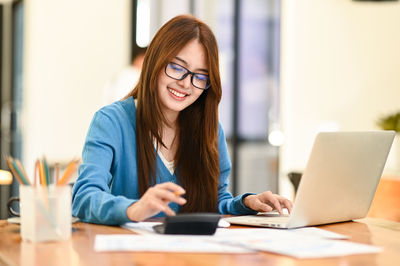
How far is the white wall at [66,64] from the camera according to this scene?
550cm

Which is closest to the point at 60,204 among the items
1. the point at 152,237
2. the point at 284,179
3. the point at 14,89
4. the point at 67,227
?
the point at 67,227

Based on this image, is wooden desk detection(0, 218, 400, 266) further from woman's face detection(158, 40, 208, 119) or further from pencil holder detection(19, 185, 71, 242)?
woman's face detection(158, 40, 208, 119)

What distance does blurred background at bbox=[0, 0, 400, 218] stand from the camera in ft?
17.3

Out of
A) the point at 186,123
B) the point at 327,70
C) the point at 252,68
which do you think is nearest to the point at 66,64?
the point at 252,68

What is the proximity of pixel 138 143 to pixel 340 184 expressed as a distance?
23.3 inches

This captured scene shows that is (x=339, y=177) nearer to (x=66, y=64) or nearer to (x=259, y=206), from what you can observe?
(x=259, y=206)

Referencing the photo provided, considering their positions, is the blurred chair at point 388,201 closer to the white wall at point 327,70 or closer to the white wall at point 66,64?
the white wall at point 327,70

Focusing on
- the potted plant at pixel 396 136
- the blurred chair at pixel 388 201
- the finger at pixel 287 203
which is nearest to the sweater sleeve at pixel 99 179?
the finger at pixel 287 203

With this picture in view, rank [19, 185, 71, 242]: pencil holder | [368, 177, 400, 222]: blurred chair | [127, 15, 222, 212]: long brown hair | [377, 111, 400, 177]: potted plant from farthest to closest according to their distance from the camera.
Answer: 1. [377, 111, 400, 177]: potted plant
2. [368, 177, 400, 222]: blurred chair
3. [127, 15, 222, 212]: long brown hair
4. [19, 185, 71, 242]: pencil holder

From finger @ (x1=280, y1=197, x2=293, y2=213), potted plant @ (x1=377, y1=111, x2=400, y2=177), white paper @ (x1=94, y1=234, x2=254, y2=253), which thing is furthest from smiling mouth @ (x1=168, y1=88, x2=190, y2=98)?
potted plant @ (x1=377, y1=111, x2=400, y2=177)

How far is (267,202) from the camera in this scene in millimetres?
1686

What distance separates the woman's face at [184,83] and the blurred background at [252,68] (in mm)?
3446

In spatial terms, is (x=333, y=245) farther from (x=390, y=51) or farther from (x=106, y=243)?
(x=390, y=51)

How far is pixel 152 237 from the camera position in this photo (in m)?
1.21
